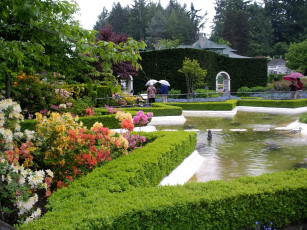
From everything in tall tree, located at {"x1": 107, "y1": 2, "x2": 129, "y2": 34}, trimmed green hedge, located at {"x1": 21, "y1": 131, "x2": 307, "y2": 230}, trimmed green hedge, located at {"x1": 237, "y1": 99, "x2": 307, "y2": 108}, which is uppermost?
tall tree, located at {"x1": 107, "y1": 2, "x2": 129, "y2": 34}

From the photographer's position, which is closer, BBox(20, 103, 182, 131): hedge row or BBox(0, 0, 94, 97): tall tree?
BBox(0, 0, 94, 97): tall tree

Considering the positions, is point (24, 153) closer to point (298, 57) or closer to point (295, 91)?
point (295, 91)

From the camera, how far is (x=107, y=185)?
419cm

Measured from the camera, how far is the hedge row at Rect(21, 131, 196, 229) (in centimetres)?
308

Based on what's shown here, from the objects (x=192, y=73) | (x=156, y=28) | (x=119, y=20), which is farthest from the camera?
(x=119, y=20)

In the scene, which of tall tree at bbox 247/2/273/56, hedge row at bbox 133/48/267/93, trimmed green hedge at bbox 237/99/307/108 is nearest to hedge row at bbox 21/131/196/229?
trimmed green hedge at bbox 237/99/307/108

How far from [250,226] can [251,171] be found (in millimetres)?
2816

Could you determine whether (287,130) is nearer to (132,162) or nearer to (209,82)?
(132,162)

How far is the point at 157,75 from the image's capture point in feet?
91.0

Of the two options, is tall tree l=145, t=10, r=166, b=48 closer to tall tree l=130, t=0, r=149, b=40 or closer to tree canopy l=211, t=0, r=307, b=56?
tall tree l=130, t=0, r=149, b=40

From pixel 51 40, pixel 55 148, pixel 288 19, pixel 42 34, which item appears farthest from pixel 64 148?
pixel 288 19

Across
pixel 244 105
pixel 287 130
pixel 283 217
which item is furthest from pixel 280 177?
pixel 244 105

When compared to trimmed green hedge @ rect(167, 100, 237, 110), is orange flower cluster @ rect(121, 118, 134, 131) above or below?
above

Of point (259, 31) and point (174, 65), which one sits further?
point (259, 31)
